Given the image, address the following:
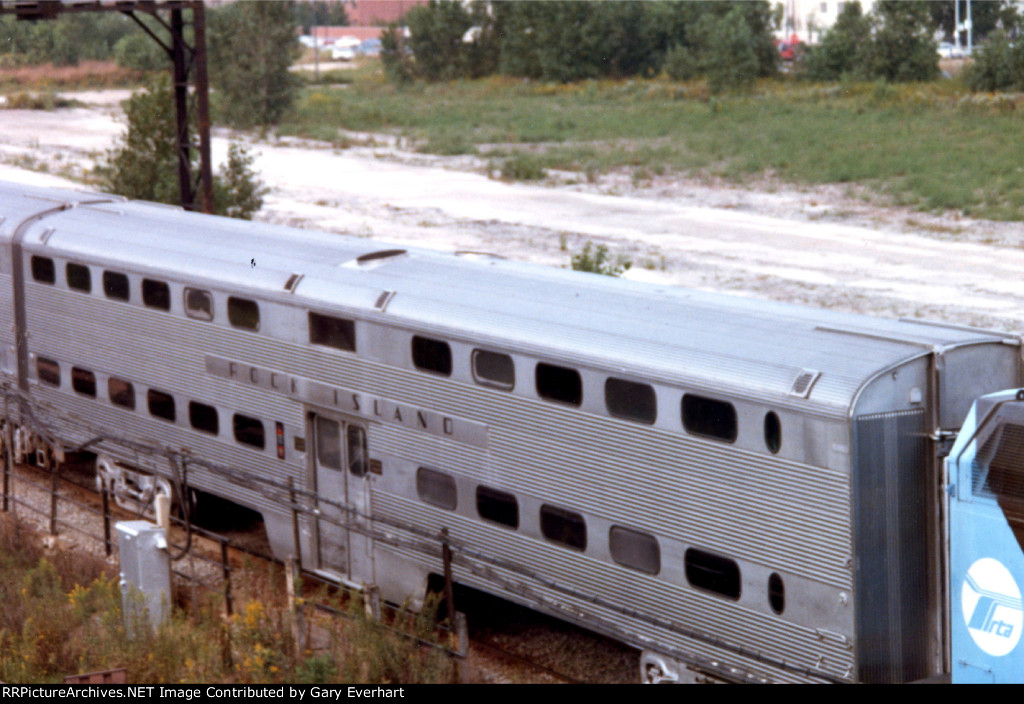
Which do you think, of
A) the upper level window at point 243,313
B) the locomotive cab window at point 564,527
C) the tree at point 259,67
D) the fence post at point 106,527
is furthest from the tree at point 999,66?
the locomotive cab window at point 564,527

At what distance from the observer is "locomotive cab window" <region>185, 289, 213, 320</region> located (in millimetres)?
14605

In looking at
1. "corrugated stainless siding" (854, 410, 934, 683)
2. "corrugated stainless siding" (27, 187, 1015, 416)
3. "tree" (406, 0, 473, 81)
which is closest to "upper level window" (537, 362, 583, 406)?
"corrugated stainless siding" (27, 187, 1015, 416)

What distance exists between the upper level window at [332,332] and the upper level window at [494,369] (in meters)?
1.74

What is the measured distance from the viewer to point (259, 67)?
66812mm

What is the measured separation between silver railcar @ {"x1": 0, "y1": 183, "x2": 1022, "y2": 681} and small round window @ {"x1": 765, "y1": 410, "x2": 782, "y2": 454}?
0.07ft

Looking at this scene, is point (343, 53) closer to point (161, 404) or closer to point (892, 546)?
point (161, 404)

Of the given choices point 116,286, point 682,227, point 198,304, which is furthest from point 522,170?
point 198,304

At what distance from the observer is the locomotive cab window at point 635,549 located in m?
10.5

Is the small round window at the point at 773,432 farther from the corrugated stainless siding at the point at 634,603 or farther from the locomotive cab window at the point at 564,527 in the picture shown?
the locomotive cab window at the point at 564,527

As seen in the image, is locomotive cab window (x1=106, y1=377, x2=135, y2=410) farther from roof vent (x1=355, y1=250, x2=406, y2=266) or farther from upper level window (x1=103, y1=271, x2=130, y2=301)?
roof vent (x1=355, y1=250, x2=406, y2=266)

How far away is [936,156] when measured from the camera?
46.5 meters

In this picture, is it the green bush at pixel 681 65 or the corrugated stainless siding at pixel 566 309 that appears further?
the green bush at pixel 681 65
